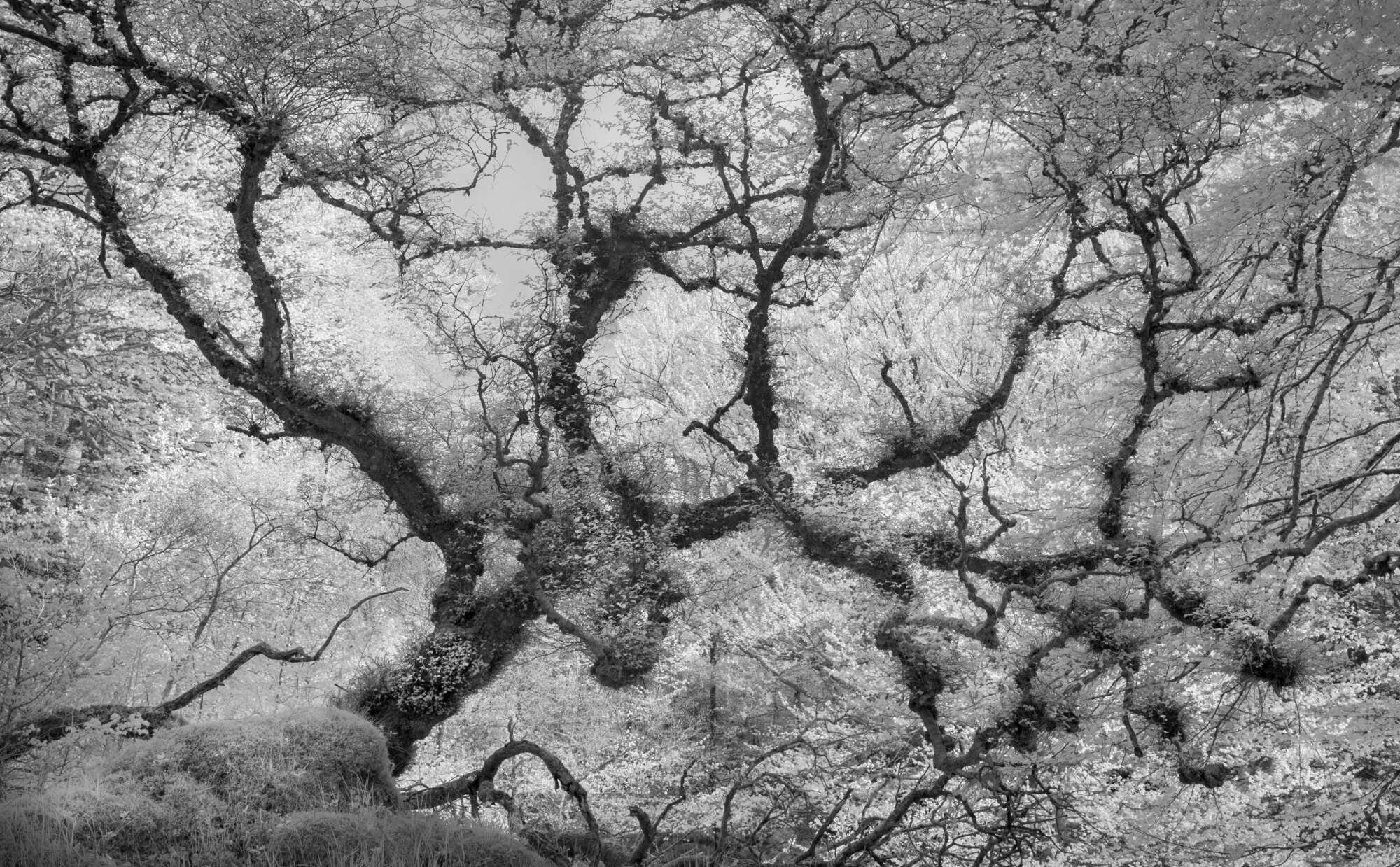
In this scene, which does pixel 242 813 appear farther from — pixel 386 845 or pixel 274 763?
pixel 386 845

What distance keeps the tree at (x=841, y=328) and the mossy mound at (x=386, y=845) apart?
19.9 inches

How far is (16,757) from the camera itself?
180 inches

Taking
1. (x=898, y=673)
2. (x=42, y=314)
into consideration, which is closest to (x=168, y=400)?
(x=42, y=314)

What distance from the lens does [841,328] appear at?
29.6 ft

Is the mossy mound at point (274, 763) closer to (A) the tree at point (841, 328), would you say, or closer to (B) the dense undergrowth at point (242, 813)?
(B) the dense undergrowth at point (242, 813)

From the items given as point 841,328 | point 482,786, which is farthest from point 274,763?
point 841,328

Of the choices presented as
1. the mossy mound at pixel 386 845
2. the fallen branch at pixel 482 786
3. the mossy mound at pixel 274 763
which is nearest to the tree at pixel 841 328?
the fallen branch at pixel 482 786

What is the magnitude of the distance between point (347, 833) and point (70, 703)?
2888 mm

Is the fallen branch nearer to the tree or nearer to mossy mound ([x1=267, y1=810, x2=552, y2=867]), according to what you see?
the tree

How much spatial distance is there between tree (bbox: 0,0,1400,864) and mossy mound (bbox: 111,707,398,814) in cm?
65

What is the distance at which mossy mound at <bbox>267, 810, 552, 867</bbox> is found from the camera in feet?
10.2

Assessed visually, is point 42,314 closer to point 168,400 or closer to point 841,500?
point 168,400

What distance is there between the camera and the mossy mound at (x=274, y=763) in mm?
3797

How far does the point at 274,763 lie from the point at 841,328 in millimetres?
6267
